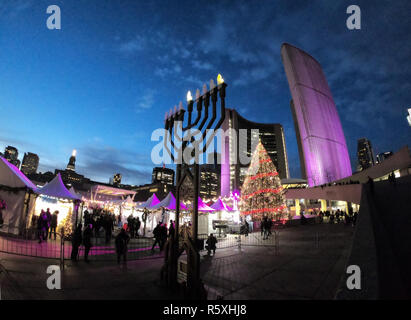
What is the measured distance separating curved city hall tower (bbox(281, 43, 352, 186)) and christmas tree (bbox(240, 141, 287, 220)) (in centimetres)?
3213

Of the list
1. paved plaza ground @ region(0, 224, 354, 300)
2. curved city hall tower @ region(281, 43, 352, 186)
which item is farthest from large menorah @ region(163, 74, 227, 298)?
curved city hall tower @ region(281, 43, 352, 186)

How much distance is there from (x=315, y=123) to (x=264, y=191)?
126 feet

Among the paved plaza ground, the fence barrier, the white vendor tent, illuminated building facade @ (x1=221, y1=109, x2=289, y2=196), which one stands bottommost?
the fence barrier

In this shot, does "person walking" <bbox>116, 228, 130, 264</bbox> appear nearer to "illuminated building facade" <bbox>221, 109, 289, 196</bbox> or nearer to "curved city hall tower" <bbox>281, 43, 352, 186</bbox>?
"illuminated building facade" <bbox>221, 109, 289, 196</bbox>

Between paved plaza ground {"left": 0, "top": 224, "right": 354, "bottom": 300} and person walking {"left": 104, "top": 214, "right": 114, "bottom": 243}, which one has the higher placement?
paved plaza ground {"left": 0, "top": 224, "right": 354, "bottom": 300}

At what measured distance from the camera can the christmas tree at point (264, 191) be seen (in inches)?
1011

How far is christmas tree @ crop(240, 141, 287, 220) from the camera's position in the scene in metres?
25.7

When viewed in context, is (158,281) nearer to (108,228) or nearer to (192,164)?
(192,164)

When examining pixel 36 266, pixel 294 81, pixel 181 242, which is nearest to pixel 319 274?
pixel 181 242

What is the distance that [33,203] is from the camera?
47.4 feet

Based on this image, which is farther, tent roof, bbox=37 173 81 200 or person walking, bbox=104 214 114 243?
person walking, bbox=104 214 114 243

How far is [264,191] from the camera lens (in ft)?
85.4

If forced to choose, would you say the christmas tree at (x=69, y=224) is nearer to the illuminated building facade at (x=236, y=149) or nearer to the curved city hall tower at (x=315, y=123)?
the illuminated building facade at (x=236, y=149)
